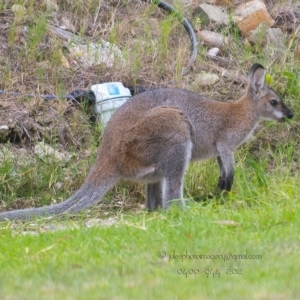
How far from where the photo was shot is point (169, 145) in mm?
8516

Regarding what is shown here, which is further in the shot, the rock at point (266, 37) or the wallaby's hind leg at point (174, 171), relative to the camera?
the rock at point (266, 37)

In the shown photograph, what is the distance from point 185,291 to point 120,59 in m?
7.35

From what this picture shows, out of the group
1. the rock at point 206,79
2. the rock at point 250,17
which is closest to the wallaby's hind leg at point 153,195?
the rock at point 206,79

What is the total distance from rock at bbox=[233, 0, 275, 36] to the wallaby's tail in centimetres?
543

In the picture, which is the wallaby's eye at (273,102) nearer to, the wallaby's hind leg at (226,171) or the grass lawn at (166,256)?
the wallaby's hind leg at (226,171)

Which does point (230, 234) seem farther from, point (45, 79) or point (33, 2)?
point (33, 2)

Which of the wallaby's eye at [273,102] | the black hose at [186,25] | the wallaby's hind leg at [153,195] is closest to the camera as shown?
the wallaby's hind leg at [153,195]

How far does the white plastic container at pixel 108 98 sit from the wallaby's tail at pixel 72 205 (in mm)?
2621

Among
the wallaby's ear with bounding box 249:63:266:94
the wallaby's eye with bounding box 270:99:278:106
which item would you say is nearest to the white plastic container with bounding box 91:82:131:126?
the wallaby's ear with bounding box 249:63:266:94

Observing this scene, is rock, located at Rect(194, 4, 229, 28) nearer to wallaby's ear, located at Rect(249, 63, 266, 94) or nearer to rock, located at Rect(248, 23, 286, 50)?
rock, located at Rect(248, 23, 286, 50)

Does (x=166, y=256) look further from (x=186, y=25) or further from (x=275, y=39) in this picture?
(x=275, y=39)

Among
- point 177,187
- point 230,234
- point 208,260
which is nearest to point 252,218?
point 230,234

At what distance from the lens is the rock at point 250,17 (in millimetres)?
13312

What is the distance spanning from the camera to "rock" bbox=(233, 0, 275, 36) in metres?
13.3
